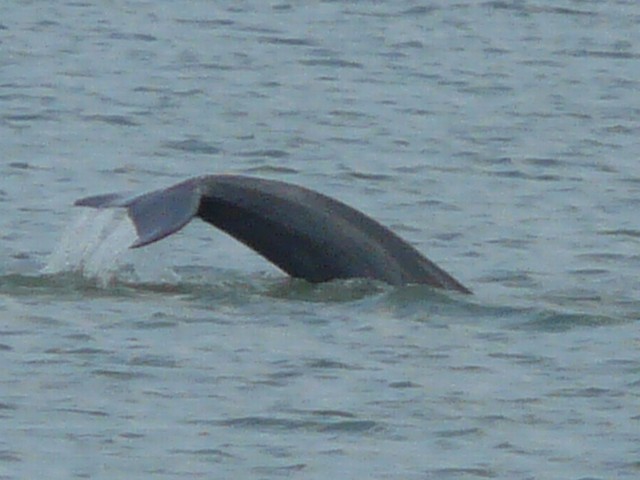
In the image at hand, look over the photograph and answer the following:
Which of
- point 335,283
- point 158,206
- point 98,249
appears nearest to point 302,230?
point 335,283

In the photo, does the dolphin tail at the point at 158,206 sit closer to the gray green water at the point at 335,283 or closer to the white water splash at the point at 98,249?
the gray green water at the point at 335,283

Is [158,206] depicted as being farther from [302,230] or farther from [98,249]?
[98,249]

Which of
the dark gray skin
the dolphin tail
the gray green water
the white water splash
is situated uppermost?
the dolphin tail

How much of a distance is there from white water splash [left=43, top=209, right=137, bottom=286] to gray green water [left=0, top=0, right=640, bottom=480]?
0.12ft

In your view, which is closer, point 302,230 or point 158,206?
point 158,206

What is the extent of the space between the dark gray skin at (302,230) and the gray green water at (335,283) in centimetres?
15

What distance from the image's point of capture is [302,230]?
604 inches

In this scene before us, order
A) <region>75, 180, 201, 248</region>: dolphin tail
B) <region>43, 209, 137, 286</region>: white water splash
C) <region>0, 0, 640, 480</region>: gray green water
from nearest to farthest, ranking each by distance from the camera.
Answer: <region>0, 0, 640, 480</region>: gray green water < <region>75, 180, 201, 248</region>: dolphin tail < <region>43, 209, 137, 286</region>: white water splash

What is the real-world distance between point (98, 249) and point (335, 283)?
182 cm

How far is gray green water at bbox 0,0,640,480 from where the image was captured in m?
12.9

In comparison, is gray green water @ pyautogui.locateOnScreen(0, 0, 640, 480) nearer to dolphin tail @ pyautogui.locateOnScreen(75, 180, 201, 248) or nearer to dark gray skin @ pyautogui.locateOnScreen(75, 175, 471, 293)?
dark gray skin @ pyautogui.locateOnScreen(75, 175, 471, 293)

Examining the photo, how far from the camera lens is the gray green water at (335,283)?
42.2ft

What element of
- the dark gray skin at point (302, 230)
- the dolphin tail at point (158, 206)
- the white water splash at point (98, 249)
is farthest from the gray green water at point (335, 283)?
the dolphin tail at point (158, 206)

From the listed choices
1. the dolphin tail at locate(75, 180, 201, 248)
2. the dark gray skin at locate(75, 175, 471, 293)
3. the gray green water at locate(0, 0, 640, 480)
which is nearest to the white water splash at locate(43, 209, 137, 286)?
the gray green water at locate(0, 0, 640, 480)
